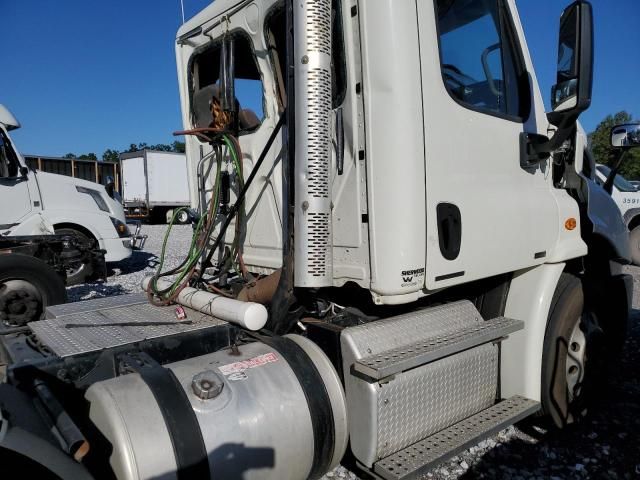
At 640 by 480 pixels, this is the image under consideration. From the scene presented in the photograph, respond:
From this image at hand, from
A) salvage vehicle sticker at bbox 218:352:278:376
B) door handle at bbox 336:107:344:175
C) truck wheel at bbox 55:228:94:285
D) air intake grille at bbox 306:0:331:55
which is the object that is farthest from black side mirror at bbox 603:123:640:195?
truck wheel at bbox 55:228:94:285

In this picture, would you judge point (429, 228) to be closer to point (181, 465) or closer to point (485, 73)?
point (485, 73)

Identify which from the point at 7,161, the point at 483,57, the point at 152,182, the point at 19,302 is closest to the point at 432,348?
the point at 483,57

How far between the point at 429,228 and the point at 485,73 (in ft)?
3.75

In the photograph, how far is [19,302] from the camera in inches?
200

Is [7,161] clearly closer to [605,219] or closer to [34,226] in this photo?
[34,226]

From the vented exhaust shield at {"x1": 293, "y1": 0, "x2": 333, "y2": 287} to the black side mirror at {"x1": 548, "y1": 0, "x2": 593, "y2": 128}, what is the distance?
1.20 metres

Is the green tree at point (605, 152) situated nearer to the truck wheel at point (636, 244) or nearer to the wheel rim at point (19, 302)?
the truck wheel at point (636, 244)

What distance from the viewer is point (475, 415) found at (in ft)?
8.00

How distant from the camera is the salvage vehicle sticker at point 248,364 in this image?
74.8 inches

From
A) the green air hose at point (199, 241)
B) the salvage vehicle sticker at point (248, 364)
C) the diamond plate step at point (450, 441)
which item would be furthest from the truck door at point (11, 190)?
the diamond plate step at point (450, 441)

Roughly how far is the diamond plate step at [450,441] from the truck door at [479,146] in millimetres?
722

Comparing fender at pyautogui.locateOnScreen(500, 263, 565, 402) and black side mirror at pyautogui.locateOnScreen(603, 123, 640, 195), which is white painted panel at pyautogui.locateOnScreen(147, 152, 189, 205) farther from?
fender at pyautogui.locateOnScreen(500, 263, 565, 402)

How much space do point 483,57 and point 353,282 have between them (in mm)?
1560

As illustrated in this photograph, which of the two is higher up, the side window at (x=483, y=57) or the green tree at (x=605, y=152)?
the green tree at (x=605, y=152)
